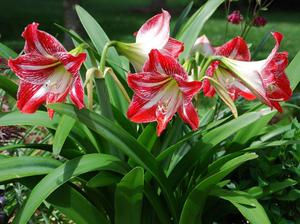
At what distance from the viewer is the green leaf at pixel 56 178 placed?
91.0 inches

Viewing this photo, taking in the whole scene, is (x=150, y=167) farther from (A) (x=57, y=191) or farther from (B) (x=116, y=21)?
(B) (x=116, y=21)

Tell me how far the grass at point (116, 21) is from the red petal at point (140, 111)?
7.87 metres

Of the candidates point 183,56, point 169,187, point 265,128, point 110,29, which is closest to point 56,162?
point 169,187

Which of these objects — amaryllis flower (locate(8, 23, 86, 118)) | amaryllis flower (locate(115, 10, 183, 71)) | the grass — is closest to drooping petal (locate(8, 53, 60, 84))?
amaryllis flower (locate(8, 23, 86, 118))

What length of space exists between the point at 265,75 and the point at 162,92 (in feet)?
1.37

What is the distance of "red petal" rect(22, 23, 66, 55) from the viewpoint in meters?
2.27

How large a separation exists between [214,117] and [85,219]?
1.01m

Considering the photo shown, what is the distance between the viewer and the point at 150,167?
8.23 ft

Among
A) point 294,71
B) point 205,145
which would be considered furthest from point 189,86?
point 294,71

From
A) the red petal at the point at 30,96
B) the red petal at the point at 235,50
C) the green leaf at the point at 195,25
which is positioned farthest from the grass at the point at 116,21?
the red petal at the point at 30,96

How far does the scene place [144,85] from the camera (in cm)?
232

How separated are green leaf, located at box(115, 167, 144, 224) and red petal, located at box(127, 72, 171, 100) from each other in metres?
0.28

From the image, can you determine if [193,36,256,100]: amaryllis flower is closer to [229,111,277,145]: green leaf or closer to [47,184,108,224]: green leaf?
[229,111,277,145]: green leaf

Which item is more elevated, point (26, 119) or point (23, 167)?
point (26, 119)
